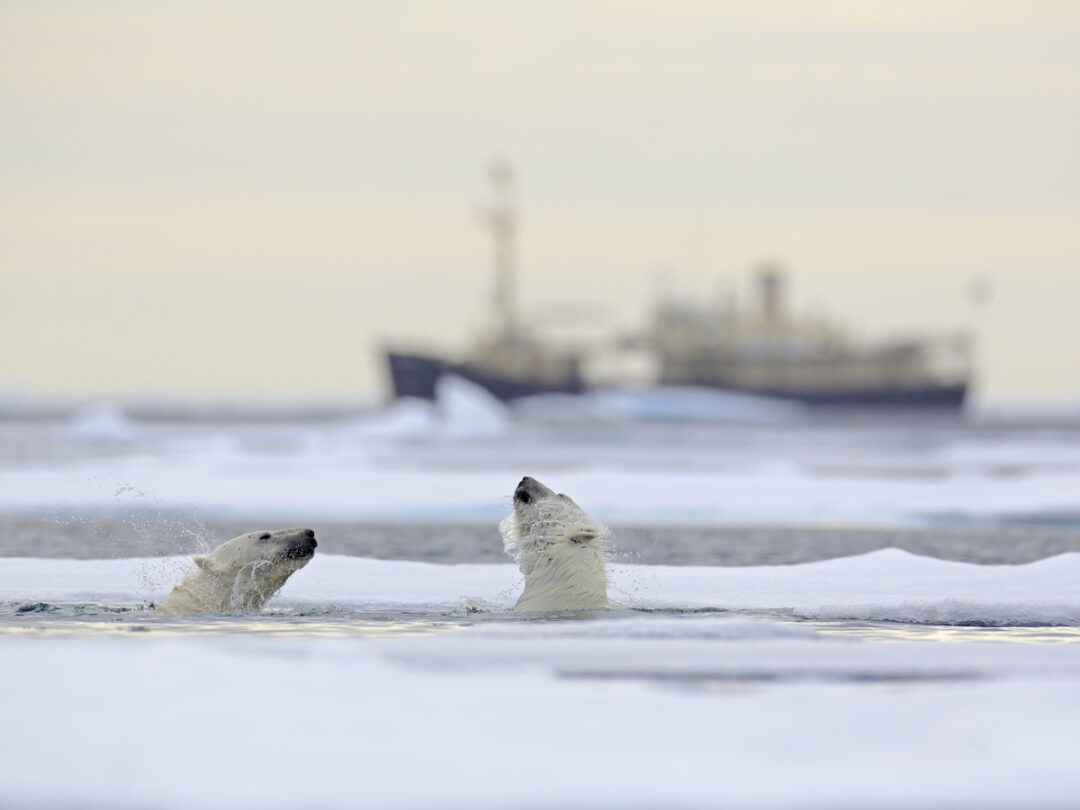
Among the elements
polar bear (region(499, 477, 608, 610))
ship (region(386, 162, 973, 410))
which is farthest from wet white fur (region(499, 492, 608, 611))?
ship (region(386, 162, 973, 410))

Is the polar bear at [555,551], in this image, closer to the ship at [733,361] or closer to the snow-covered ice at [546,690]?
the snow-covered ice at [546,690]

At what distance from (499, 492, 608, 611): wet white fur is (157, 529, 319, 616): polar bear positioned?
132 cm

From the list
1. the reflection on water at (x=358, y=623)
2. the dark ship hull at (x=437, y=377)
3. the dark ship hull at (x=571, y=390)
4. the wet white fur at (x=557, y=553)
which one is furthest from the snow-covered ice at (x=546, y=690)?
the dark ship hull at (x=571, y=390)

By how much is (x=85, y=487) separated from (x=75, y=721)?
17.0 meters

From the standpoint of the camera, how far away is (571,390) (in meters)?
79.3

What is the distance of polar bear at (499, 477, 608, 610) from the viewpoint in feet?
27.2

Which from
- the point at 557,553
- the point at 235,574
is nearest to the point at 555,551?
→ the point at 557,553

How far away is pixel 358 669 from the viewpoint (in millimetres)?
6121

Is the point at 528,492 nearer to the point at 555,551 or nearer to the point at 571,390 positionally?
the point at 555,551

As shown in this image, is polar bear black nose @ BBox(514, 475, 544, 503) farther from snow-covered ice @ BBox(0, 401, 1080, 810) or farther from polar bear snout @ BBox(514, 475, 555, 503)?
snow-covered ice @ BBox(0, 401, 1080, 810)

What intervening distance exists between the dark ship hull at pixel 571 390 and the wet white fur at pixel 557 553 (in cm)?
6722

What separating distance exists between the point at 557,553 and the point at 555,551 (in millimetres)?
19

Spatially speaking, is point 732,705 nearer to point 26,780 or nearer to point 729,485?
point 26,780

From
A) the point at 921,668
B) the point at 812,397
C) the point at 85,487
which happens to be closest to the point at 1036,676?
the point at 921,668
